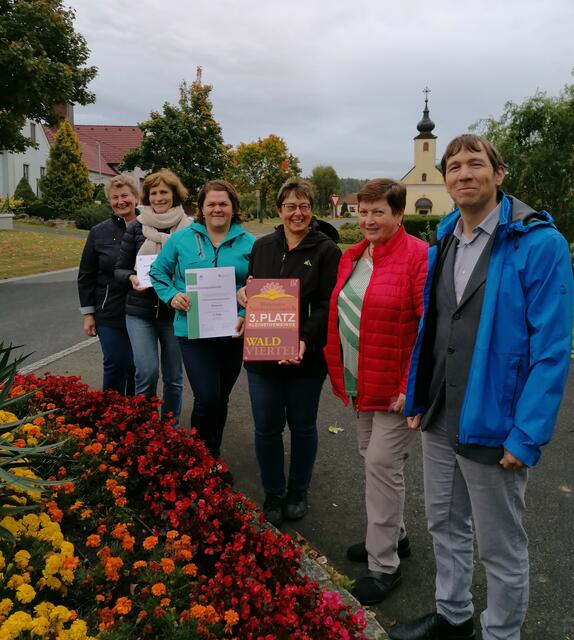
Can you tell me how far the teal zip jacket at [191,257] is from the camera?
3.76m

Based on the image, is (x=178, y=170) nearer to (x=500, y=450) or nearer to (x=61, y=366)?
(x=61, y=366)

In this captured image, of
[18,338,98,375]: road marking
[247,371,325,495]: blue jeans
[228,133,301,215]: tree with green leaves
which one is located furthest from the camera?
[228,133,301,215]: tree with green leaves

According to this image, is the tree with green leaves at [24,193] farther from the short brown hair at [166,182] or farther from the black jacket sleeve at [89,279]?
the short brown hair at [166,182]

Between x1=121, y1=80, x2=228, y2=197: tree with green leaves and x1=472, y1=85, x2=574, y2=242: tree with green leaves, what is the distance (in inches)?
745

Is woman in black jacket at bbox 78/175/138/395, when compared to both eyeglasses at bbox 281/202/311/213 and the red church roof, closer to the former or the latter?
eyeglasses at bbox 281/202/311/213

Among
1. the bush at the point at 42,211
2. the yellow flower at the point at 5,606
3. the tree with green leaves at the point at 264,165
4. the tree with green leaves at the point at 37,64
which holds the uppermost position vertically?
the tree with green leaves at the point at 264,165

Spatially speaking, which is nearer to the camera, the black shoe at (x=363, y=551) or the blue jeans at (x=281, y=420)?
the black shoe at (x=363, y=551)

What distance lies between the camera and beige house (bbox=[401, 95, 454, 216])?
277 feet

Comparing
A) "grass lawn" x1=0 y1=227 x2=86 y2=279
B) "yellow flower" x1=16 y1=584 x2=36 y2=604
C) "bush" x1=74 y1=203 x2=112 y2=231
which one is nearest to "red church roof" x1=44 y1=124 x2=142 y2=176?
"bush" x1=74 y1=203 x2=112 y2=231

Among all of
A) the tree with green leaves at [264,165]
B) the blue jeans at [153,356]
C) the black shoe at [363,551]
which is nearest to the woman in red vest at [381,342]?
the black shoe at [363,551]

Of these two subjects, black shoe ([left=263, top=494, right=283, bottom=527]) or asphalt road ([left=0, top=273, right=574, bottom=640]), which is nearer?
asphalt road ([left=0, top=273, right=574, bottom=640])

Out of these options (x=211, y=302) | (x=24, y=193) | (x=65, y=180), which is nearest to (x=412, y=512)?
(x=211, y=302)

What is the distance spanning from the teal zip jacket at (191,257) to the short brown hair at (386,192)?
1.17m

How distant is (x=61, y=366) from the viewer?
721 cm
